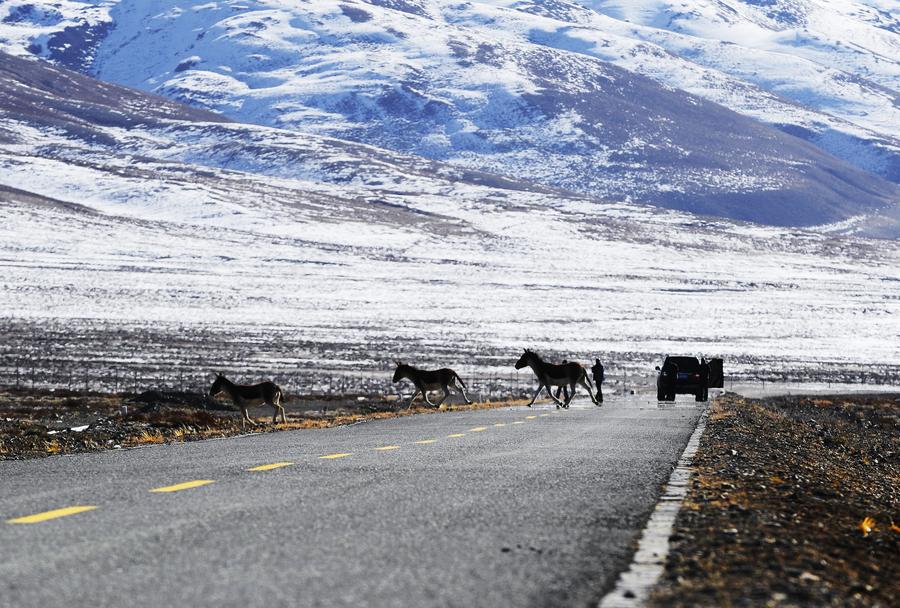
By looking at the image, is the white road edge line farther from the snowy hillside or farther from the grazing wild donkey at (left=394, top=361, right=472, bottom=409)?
the snowy hillside

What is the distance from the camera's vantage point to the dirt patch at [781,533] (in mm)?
7270

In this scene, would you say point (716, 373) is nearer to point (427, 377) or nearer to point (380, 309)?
point (427, 377)

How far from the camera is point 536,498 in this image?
1136cm

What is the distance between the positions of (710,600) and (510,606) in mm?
1096

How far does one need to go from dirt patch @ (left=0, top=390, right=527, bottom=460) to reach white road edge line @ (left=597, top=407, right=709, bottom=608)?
9333 mm

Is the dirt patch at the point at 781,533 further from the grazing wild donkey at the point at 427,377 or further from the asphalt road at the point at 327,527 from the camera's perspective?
the grazing wild donkey at the point at 427,377

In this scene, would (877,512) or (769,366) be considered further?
(769,366)

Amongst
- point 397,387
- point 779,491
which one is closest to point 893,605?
point 779,491

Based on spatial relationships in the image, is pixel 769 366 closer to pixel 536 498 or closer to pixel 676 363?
pixel 676 363

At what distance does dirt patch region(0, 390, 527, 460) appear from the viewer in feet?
71.9

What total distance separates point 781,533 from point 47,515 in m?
5.39

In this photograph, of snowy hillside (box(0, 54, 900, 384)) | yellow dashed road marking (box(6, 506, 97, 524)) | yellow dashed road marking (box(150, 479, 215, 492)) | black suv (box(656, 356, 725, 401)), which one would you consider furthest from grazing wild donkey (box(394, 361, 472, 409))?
snowy hillside (box(0, 54, 900, 384))

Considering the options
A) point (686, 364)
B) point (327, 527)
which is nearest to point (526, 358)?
point (686, 364)

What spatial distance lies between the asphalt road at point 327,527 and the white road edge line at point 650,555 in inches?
4.3
